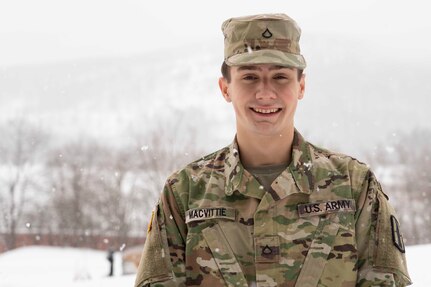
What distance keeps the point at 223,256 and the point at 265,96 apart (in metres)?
0.58

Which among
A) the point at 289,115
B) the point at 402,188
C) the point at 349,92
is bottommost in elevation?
the point at 289,115

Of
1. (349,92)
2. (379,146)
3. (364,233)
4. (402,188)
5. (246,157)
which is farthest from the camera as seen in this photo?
(349,92)

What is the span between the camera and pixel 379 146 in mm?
63969

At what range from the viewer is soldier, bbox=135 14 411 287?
6.79 feet

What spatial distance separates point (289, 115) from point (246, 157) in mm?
237

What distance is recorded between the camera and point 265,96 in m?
2.10

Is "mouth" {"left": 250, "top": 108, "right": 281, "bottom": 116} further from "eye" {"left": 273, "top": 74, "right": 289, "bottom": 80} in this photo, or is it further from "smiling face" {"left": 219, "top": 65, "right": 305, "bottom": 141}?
"eye" {"left": 273, "top": 74, "right": 289, "bottom": 80}

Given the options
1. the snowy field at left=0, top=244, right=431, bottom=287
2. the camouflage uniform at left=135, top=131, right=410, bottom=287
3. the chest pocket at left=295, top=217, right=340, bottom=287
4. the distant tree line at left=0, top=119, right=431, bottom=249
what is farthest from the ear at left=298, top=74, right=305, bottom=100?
the distant tree line at left=0, top=119, right=431, bottom=249

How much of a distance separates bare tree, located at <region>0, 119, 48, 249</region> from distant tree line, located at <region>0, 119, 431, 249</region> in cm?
7

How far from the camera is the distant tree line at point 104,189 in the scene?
40469 millimetres

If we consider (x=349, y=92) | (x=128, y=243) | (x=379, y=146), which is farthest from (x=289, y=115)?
(x=349, y=92)

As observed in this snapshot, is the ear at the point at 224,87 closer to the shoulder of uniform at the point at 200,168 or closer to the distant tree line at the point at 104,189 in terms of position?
the shoulder of uniform at the point at 200,168

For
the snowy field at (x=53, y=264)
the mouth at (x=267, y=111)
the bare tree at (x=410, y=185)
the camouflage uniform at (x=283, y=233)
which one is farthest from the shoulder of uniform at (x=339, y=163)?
the bare tree at (x=410, y=185)

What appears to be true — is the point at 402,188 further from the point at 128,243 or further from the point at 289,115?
the point at 289,115
